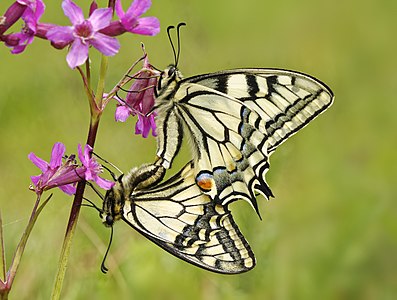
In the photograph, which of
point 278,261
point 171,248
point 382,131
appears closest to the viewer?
point 171,248

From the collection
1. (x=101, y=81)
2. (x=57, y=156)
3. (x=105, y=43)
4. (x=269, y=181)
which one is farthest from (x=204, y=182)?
(x=269, y=181)

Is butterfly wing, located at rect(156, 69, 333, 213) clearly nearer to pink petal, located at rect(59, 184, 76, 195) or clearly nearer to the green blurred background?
pink petal, located at rect(59, 184, 76, 195)

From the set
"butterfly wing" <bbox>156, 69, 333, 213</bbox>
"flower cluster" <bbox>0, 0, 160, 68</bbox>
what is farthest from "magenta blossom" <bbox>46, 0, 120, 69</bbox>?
"butterfly wing" <bbox>156, 69, 333, 213</bbox>

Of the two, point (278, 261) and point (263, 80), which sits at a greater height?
point (263, 80)

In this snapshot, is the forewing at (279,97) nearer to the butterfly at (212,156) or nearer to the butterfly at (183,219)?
the butterfly at (212,156)

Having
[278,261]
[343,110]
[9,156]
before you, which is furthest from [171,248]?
[343,110]

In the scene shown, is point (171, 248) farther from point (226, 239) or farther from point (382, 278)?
point (382, 278)

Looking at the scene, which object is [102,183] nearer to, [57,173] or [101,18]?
[57,173]
